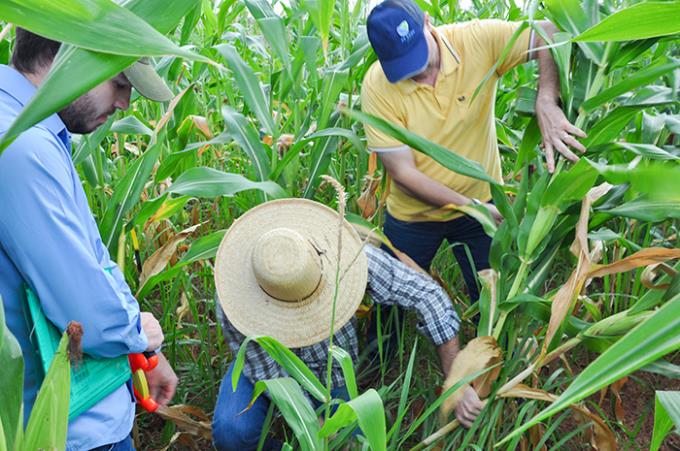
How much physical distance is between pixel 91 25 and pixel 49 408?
0.45 m

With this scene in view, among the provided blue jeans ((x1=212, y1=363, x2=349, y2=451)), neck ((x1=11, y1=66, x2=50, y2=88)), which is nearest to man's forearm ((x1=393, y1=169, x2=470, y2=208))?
blue jeans ((x1=212, y1=363, x2=349, y2=451))

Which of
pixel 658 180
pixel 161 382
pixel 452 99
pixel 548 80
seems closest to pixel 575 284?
pixel 548 80

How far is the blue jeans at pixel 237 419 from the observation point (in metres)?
1.88

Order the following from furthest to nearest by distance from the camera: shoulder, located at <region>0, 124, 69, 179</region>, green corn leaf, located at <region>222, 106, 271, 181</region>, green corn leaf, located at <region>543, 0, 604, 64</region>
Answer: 1. green corn leaf, located at <region>222, 106, 271, 181</region>
2. green corn leaf, located at <region>543, 0, 604, 64</region>
3. shoulder, located at <region>0, 124, 69, 179</region>

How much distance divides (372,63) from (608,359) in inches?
69.5

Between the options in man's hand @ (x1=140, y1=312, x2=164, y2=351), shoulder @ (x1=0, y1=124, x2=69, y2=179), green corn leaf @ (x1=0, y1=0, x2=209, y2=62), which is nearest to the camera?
green corn leaf @ (x1=0, y1=0, x2=209, y2=62)

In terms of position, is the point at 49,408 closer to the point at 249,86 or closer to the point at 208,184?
the point at 208,184

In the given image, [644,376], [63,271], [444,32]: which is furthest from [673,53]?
[63,271]

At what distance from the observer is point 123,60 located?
684 millimetres

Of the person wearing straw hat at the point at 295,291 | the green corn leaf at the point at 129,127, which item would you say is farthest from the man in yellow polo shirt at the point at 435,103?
the green corn leaf at the point at 129,127

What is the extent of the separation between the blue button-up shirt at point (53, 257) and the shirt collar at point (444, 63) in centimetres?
110

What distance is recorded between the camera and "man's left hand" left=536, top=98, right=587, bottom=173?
5.13 feet

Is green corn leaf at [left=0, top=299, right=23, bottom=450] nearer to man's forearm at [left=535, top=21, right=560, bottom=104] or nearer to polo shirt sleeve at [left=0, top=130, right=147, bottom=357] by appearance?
polo shirt sleeve at [left=0, top=130, right=147, bottom=357]

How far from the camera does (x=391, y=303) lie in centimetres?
194
